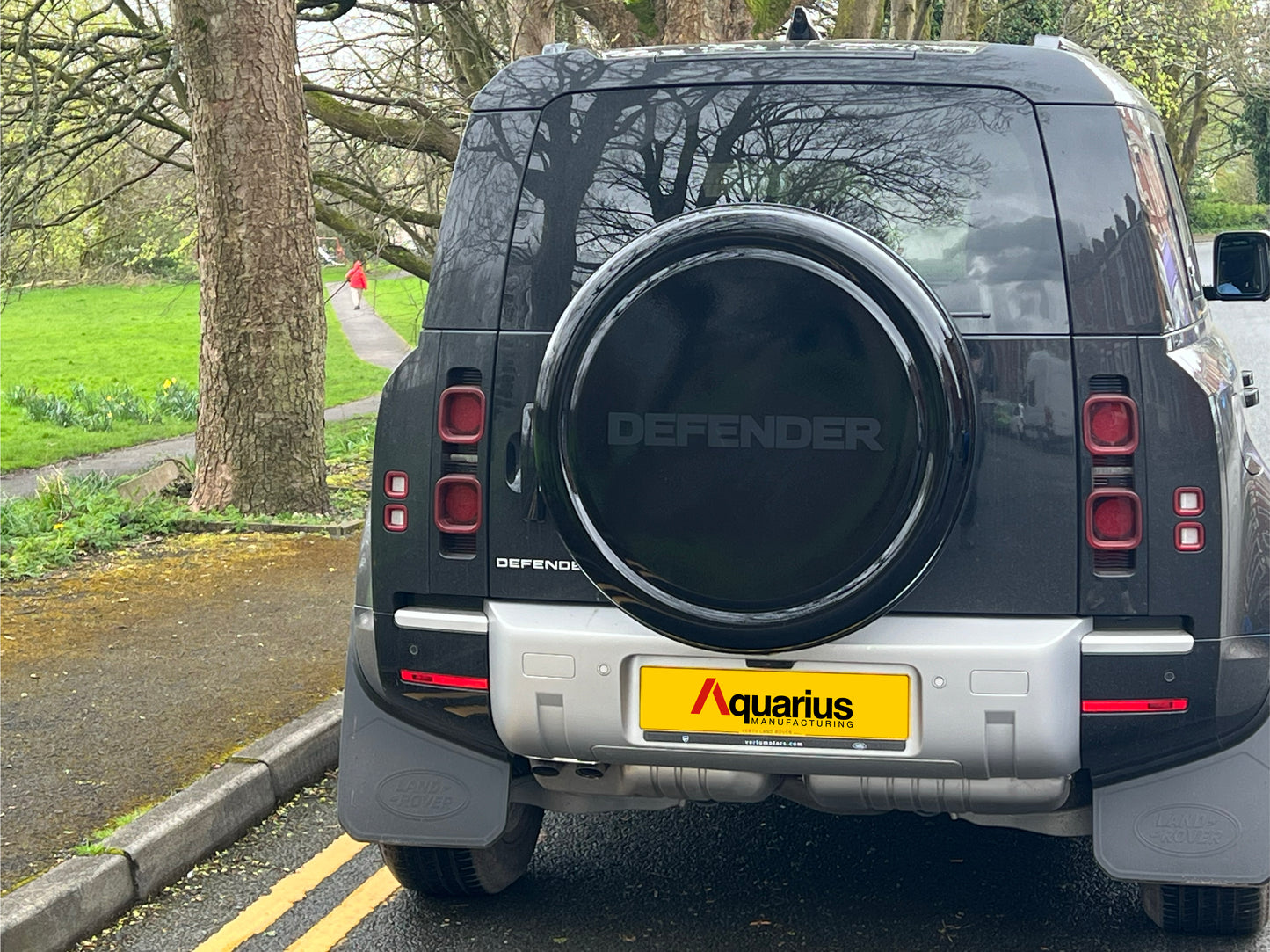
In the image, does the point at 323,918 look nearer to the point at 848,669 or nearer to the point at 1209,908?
the point at 848,669

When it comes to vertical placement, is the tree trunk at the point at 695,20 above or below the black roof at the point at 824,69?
above

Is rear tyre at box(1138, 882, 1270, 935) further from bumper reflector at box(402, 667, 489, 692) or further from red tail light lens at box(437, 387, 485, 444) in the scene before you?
red tail light lens at box(437, 387, 485, 444)

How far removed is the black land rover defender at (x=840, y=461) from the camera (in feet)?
10.1

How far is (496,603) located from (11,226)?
1034cm

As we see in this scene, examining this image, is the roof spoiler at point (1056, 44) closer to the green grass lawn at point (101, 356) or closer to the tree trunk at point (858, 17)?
the green grass lawn at point (101, 356)

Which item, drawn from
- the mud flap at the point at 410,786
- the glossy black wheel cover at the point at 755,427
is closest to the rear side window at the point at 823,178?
the glossy black wheel cover at the point at 755,427

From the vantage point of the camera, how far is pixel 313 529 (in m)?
9.59

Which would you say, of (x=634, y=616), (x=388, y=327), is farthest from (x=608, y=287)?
(x=388, y=327)

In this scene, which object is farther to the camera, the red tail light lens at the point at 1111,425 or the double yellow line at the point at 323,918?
the double yellow line at the point at 323,918

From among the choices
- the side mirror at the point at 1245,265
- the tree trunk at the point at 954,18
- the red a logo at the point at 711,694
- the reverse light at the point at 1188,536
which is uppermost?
the tree trunk at the point at 954,18

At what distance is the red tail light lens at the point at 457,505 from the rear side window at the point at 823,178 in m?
0.38

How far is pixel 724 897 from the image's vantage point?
402 centimetres

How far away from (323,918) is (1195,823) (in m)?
2.22

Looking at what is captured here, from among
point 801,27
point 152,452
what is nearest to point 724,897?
point 801,27
